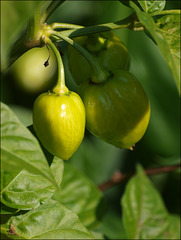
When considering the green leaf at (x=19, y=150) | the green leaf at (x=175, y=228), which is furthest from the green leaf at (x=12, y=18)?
the green leaf at (x=175, y=228)

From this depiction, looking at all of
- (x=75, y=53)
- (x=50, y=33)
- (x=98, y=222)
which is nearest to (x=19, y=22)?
(x=50, y=33)

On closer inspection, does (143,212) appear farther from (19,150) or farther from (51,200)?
(19,150)

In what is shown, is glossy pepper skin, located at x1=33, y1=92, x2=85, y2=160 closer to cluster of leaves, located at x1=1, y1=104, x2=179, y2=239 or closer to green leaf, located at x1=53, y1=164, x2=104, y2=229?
cluster of leaves, located at x1=1, y1=104, x2=179, y2=239

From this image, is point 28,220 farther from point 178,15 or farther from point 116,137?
point 178,15

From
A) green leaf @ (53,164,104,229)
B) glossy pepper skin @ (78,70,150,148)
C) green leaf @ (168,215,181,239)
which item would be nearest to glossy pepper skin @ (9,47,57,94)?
green leaf @ (53,164,104,229)

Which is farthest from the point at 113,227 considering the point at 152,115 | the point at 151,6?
the point at 151,6
